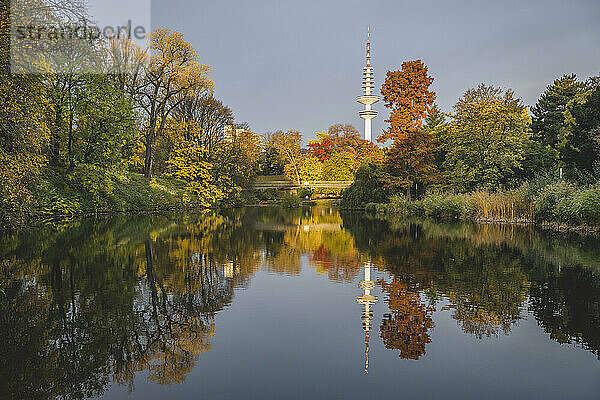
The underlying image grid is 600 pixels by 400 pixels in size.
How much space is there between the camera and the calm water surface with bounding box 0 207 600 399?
4145 millimetres

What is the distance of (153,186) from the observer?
→ 30781 millimetres

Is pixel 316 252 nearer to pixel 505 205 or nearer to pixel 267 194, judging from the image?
pixel 505 205

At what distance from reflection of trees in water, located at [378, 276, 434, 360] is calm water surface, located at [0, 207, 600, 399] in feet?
0.09

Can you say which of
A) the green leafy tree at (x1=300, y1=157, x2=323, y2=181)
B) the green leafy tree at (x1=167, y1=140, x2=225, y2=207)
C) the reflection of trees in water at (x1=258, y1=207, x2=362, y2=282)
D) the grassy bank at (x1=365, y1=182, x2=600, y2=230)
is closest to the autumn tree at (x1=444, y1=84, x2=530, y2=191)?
the grassy bank at (x1=365, y1=182, x2=600, y2=230)

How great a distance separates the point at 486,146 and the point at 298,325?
25567 millimetres

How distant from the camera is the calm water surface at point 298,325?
4.14m

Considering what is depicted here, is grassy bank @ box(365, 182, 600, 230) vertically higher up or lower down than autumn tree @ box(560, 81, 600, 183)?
lower down

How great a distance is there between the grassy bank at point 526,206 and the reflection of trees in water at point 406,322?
40.8 feet

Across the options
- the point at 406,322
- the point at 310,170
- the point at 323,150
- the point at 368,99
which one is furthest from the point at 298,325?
the point at 368,99

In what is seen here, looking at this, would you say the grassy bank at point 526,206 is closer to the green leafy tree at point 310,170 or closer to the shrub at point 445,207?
the shrub at point 445,207

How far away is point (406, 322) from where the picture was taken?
593 centimetres

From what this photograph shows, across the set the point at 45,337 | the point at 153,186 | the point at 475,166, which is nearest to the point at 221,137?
the point at 153,186

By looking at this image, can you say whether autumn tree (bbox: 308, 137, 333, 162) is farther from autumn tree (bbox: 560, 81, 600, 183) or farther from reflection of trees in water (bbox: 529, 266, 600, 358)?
reflection of trees in water (bbox: 529, 266, 600, 358)

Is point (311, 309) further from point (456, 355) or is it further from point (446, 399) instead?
point (446, 399)
